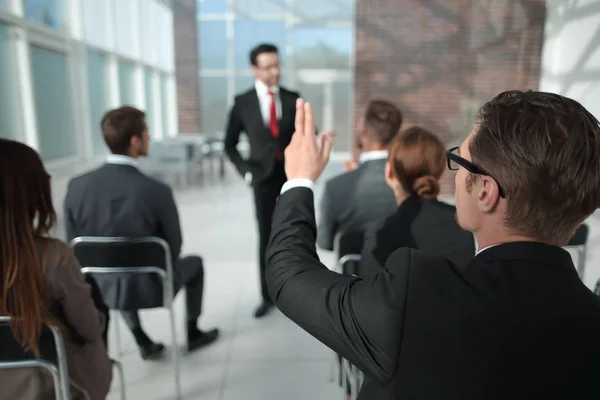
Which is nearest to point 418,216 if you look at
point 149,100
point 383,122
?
point 383,122

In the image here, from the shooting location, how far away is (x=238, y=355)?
235cm

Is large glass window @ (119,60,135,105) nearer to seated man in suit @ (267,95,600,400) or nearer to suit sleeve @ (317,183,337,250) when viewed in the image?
suit sleeve @ (317,183,337,250)

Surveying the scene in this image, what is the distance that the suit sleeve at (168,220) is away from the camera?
197 centimetres

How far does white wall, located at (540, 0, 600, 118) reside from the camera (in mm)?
3445

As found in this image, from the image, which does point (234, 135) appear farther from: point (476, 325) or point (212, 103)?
point (212, 103)

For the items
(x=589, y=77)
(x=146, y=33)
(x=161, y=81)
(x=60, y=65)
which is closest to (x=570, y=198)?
(x=589, y=77)

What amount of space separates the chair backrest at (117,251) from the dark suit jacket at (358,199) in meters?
0.77

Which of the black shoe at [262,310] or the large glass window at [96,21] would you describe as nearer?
the black shoe at [262,310]

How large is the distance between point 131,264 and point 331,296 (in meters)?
1.41

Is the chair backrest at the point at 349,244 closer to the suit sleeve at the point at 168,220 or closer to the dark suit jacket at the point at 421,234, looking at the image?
the dark suit jacket at the point at 421,234

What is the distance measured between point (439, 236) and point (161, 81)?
11309 millimetres

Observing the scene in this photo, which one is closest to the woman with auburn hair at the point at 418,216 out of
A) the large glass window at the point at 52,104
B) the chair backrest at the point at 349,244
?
the chair backrest at the point at 349,244

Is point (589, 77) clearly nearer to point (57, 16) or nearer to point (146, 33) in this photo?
point (57, 16)

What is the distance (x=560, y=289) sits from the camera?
570mm
